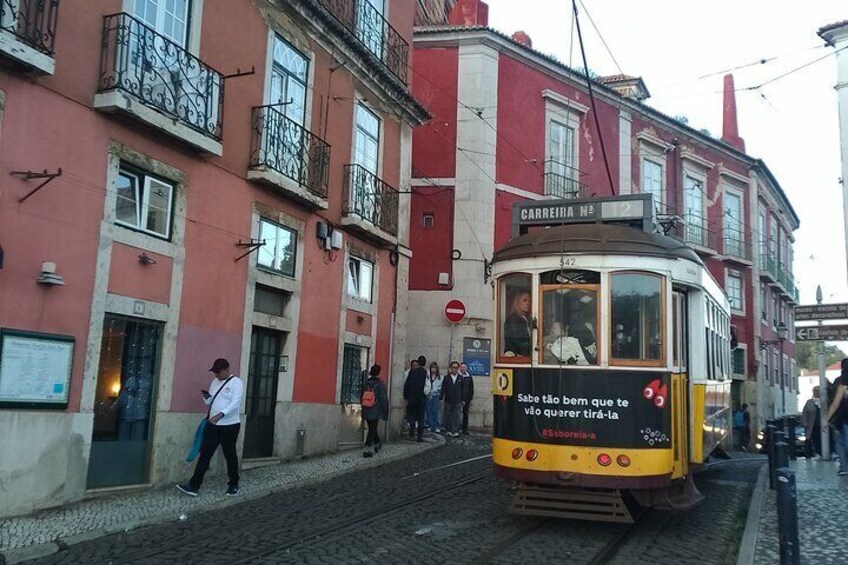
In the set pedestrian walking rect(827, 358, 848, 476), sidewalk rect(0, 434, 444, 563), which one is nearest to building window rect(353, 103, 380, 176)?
sidewalk rect(0, 434, 444, 563)

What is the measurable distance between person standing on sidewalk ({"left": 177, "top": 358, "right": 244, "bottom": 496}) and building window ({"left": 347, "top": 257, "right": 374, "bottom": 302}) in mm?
5755

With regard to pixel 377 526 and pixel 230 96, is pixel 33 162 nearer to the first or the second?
pixel 230 96

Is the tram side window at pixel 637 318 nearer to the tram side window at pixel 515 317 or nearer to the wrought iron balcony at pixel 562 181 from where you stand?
the tram side window at pixel 515 317

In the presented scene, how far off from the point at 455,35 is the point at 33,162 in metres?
15.0

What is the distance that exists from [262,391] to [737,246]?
78.4 ft

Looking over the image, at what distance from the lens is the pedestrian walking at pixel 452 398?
16.8 m

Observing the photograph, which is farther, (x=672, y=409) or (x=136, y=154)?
(x=136, y=154)

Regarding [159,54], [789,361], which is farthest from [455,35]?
[789,361]

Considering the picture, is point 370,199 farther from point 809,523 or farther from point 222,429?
point 809,523

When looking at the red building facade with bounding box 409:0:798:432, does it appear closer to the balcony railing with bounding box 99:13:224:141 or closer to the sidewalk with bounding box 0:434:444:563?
the sidewalk with bounding box 0:434:444:563

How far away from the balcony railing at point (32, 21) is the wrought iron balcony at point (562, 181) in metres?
15.9

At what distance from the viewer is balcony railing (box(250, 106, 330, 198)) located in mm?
12047

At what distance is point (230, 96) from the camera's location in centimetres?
1147

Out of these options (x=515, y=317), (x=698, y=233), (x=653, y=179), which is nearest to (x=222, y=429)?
(x=515, y=317)
